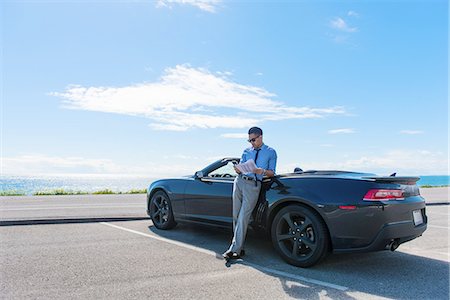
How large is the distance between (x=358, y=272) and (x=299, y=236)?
0.79 m

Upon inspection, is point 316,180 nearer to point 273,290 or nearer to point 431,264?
point 273,290

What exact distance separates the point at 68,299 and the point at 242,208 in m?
2.41

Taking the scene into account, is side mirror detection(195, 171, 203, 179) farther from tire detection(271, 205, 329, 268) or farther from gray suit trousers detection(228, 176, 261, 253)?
tire detection(271, 205, 329, 268)

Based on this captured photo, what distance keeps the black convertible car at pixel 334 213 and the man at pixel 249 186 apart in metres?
0.15

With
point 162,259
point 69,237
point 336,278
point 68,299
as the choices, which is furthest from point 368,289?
point 69,237

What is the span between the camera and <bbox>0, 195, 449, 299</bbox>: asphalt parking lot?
368 centimetres

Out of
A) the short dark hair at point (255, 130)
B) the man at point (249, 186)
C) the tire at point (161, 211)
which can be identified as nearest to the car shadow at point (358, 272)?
the man at point (249, 186)

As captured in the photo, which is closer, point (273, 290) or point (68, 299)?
point (68, 299)

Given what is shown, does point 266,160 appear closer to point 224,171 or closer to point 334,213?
point 334,213

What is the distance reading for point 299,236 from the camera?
4641 millimetres

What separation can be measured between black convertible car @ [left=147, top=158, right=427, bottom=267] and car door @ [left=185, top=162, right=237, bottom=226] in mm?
68

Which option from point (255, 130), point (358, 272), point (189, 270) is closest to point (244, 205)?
point (255, 130)

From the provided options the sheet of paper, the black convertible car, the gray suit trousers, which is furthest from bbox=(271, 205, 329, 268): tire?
the sheet of paper

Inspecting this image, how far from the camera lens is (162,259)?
15.8 ft
